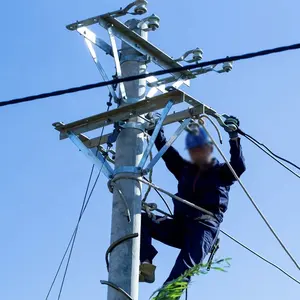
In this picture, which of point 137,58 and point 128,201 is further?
point 137,58

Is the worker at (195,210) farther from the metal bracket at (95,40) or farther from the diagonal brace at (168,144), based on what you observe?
the metal bracket at (95,40)

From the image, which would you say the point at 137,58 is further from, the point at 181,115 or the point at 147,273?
the point at 147,273

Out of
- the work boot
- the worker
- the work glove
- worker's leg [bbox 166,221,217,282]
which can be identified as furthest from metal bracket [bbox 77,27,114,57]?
the work boot

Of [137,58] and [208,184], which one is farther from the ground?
[137,58]

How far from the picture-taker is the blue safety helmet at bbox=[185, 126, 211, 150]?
8.80m

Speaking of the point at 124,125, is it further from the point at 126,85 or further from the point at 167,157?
the point at 167,157

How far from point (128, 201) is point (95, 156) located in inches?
27.1

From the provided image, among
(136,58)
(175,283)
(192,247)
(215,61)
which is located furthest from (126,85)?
(175,283)

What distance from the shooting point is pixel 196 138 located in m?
8.92

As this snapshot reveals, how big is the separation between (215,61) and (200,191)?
2592 millimetres

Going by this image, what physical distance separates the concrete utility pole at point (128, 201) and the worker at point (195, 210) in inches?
21.7

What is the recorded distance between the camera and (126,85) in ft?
27.9

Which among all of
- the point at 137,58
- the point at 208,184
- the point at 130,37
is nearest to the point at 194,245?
the point at 208,184

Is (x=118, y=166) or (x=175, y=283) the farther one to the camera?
(x=118, y=166)
